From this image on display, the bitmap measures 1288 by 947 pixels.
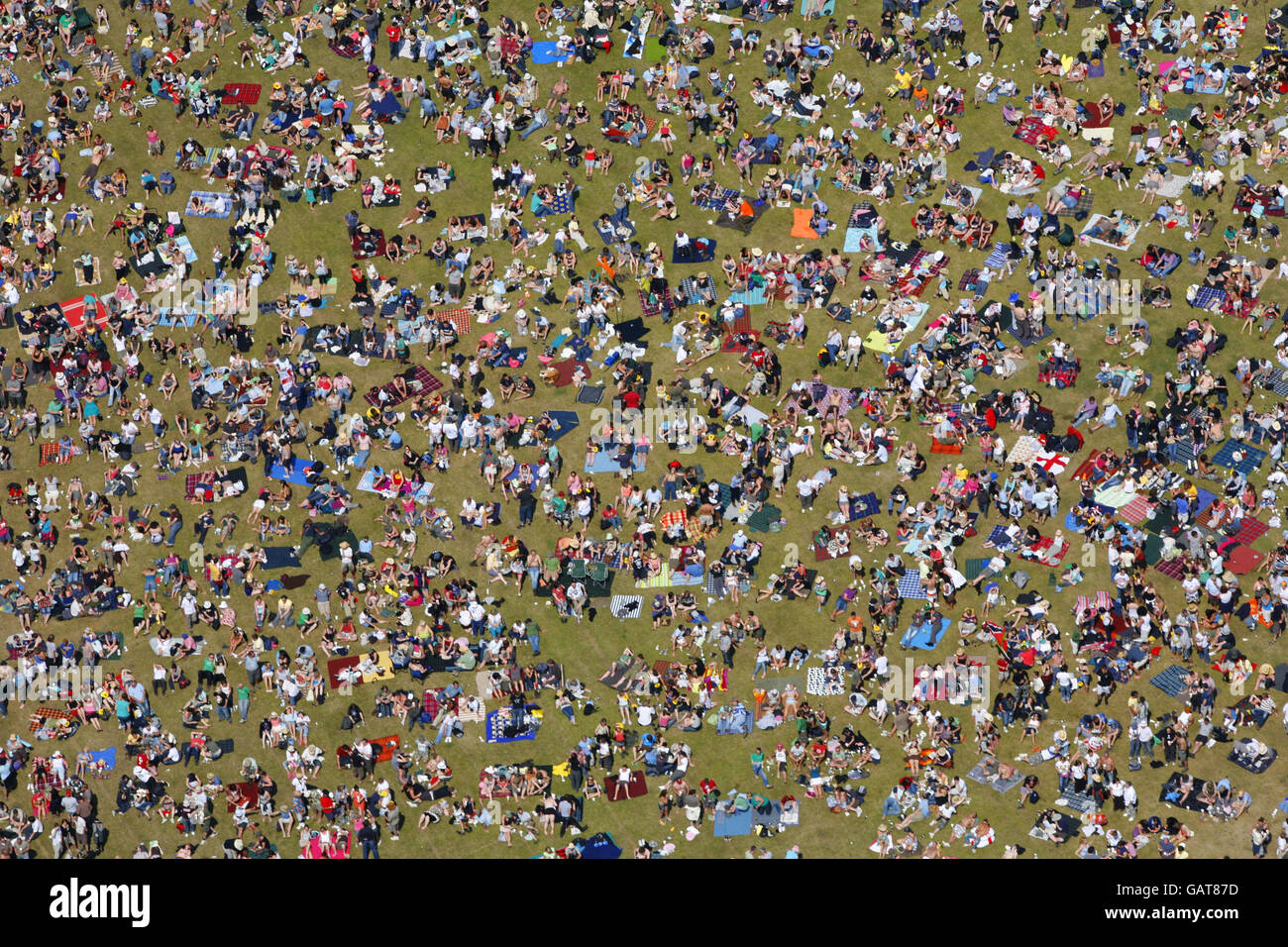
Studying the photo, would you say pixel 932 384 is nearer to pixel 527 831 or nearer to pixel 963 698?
pixel 963 698

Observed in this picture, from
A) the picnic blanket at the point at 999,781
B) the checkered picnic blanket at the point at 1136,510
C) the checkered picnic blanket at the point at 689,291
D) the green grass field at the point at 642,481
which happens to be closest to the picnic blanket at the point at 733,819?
the green grass field at the point at 642,481

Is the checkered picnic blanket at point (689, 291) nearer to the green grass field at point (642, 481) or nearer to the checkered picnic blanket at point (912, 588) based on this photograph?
the green grass field at point (642, 481)

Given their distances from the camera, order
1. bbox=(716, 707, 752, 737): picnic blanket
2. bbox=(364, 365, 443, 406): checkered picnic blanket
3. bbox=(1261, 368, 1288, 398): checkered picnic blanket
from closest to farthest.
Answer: bbox=(716, 707, 752, 737): picnic blanket
bbox=(1261, 368, 1288, 398): checkered picnic blanket
bbox=(364, 365, 443, 406): checkered picnic blanket

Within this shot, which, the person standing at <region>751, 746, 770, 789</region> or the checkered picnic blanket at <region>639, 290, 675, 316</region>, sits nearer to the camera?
the person standing at <region>751, 746, 770, 789</region>

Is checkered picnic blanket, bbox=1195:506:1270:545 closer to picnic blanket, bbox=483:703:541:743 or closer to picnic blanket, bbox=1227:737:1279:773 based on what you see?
picnic blanket, bbox=1227:737:1279:773

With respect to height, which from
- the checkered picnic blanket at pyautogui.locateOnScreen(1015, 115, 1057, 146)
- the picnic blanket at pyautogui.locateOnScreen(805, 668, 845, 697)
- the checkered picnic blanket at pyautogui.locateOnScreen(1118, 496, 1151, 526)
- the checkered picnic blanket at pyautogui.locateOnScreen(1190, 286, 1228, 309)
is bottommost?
the picnic blanket at pyautogui.locateOnScreen(805, 668, 845, 697)

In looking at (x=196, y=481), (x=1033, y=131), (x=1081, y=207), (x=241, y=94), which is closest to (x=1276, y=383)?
(x=1081, y=207)

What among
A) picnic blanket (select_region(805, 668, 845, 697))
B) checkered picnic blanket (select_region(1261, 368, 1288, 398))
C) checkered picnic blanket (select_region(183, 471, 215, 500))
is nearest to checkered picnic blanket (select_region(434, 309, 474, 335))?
checkered picnic blanket (select_region(183, 471, 215, 500))
